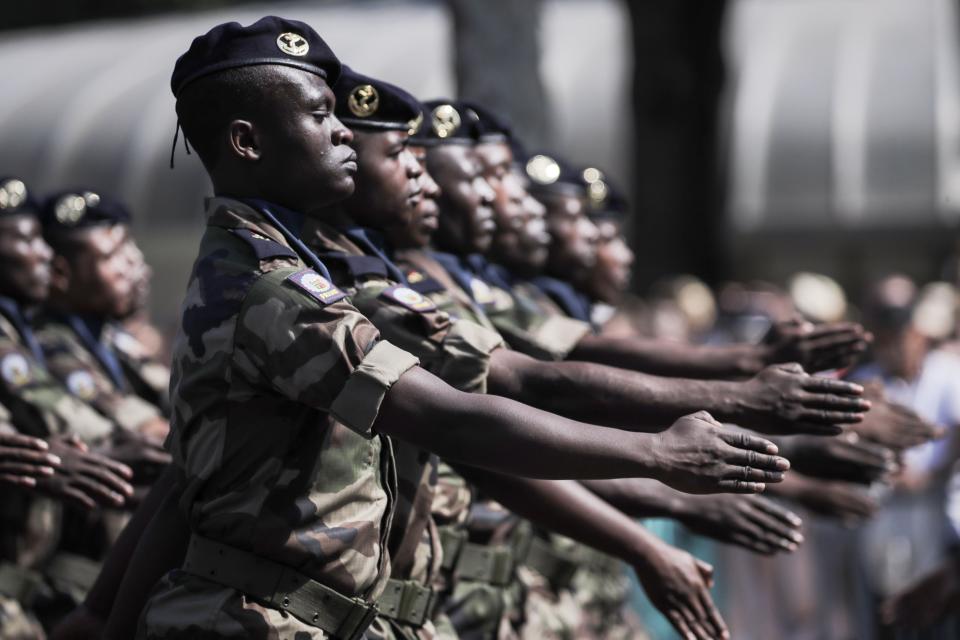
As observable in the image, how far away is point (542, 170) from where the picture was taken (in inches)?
279

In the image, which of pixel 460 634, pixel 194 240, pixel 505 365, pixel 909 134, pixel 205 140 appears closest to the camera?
pixel 205 140

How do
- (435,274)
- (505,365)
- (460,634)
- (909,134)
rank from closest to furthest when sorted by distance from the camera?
(505,365), (435,274), (460,634), (909,134)

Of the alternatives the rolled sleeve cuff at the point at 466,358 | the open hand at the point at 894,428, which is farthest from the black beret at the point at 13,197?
the open hand at the point at 894,428

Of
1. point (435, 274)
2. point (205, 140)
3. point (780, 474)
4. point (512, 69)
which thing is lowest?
point (512, 69)

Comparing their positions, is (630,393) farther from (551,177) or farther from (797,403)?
(551,177)

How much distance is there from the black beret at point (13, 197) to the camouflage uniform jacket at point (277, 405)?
238cm

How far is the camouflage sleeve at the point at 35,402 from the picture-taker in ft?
17.9

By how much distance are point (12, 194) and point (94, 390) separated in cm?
77

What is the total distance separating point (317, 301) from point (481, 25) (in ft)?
20.2

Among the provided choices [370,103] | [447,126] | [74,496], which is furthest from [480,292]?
[74,496]

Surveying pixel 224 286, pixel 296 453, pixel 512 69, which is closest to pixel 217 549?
pixel 296 453

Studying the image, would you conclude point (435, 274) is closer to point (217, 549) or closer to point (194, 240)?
point (217, 549)

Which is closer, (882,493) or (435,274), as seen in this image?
(435,274)

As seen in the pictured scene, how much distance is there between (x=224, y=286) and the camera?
3568mm
